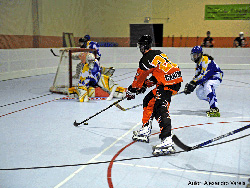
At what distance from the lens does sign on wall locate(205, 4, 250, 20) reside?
1655cm

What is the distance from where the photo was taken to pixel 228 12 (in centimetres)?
1666

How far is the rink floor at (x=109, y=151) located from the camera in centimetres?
280

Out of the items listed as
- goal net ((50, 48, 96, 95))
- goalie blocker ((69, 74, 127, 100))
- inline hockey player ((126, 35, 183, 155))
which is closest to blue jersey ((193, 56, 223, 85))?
inline hockey player ((126, 35, 183, 155))

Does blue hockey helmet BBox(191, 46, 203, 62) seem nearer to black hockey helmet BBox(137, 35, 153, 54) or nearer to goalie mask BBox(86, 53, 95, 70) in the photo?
black hockey helmet BBox(137, 35, 153, 54)

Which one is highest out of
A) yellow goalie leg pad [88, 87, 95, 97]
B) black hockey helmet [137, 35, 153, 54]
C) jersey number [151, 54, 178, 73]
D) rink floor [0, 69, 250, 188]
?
black hockey helmet [137, 35, 153, 54]

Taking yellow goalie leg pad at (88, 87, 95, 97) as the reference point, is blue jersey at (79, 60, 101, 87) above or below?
above

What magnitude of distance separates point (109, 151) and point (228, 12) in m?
15.0

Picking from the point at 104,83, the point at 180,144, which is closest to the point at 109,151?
the point at 180,144

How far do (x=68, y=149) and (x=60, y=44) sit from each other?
434 inches

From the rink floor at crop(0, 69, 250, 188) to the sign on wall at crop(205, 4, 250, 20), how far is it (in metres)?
11.6

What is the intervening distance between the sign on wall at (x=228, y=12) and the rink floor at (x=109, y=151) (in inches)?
456

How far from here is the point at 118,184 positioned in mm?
2711

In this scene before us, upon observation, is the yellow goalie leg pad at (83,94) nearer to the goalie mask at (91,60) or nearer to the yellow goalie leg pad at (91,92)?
the yellow goalie leg pad at (91,92)

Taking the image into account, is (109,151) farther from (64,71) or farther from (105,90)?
(64,71)
